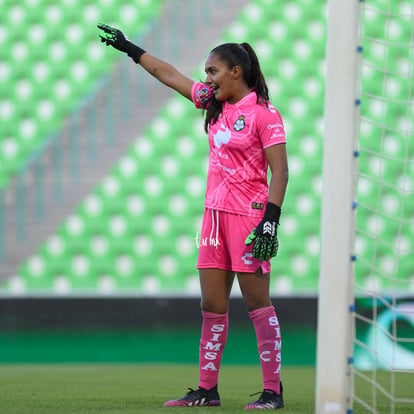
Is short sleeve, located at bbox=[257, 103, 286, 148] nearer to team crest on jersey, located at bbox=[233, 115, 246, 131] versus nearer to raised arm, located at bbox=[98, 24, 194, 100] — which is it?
team crest on jersey, located at bbox=[233, 115, 246, 131]

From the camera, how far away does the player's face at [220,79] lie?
2738mm

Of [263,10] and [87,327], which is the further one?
[263,10]

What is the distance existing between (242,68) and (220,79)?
0.08m

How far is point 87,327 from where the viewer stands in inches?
244

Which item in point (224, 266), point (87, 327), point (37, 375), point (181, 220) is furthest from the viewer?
point (181, 220)

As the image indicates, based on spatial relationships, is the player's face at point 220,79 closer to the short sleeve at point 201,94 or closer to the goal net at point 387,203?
the short sleeve at point 201,94

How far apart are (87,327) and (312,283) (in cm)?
161

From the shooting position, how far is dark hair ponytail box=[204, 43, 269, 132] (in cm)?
275

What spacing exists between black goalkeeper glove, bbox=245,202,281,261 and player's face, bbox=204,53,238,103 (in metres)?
0.38

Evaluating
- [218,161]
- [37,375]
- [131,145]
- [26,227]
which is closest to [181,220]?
[131,145]

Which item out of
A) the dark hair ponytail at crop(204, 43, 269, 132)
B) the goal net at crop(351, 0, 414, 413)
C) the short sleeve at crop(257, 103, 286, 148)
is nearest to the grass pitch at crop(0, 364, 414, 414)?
the short sleeve at crop(257, 103, 286, 148)

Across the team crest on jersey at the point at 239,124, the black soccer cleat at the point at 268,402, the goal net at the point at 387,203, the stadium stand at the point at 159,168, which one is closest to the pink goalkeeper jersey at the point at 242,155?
the team crest on jersey at the point at 239,124

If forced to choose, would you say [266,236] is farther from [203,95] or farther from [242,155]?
[203,95]

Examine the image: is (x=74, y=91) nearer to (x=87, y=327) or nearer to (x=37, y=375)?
(x=87, y=327)
